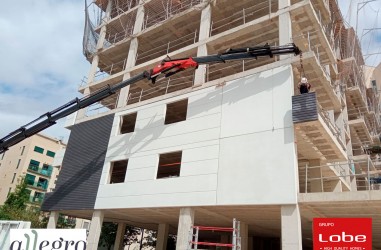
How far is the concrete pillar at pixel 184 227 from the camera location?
15.1 m

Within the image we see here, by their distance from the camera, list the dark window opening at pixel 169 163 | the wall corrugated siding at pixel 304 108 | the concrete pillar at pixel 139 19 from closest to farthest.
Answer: the wall corrugated siding at pixel 304 108, the dark window opening at pixel 169 163, the concrete pillar at pixel 139 19

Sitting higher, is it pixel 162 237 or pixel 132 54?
pixel 132 54

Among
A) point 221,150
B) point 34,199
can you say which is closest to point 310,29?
point 221,150

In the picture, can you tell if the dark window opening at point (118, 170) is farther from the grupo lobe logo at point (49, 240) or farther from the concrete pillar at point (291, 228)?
the grupo lobe logo at point (49, 240)

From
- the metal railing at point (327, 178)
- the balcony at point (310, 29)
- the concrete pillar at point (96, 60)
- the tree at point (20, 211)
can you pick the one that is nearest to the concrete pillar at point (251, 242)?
the metal railing at point (327, 178)

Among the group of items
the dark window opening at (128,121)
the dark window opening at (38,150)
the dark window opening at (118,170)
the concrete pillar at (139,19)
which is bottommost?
the dark window opening at (118,170)

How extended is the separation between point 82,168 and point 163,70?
924 centimetres

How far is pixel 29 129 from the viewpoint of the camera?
2100 cm

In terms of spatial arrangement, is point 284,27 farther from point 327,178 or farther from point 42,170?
point 42,170

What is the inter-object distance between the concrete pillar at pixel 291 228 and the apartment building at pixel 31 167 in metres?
49.9

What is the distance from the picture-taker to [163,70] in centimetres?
1831

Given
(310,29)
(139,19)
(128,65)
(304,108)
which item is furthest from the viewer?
(139,19)

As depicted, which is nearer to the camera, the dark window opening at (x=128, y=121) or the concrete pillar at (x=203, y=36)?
the concrete pillar at (x=203, y=36)

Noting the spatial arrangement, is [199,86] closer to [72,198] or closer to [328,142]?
[328,142]
